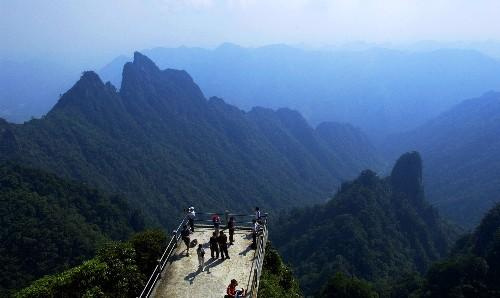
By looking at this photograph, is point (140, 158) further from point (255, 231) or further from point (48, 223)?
point (255, 231)

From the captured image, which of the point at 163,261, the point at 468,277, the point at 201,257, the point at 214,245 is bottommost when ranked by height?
the point at 468,277

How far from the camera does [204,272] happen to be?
20.7 metres

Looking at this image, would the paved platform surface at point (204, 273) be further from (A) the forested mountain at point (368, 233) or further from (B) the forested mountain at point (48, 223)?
(A) the forested mountain at point (368, 233)

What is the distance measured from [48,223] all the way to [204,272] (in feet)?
→ 180

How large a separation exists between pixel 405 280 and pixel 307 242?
2836 cm

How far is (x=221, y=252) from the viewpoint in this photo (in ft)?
70.9

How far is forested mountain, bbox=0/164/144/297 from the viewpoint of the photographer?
201 feet

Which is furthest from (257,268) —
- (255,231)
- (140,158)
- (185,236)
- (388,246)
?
(140,158)

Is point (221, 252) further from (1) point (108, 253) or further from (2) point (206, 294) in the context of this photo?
(1) point (108, 253)

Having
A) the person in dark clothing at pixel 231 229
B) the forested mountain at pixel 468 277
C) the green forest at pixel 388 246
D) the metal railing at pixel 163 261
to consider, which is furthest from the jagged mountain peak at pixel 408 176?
the metal railing at pixel 163 261

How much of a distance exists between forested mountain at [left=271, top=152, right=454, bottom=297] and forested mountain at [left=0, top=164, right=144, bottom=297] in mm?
33238

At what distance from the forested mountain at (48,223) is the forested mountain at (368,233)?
3324 centimetres

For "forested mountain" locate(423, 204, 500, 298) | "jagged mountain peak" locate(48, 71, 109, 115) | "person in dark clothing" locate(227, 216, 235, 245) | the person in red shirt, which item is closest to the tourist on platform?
"person in dark clothing" locate(227, 216, 235, 245)

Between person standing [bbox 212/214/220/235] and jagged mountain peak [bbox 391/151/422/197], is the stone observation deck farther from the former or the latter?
jagged mountain peak [bbox 391/151/422/197]
